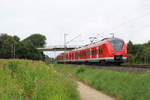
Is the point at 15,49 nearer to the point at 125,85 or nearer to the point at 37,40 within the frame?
the point at 37,40

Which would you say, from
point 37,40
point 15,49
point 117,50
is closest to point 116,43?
point 117,50

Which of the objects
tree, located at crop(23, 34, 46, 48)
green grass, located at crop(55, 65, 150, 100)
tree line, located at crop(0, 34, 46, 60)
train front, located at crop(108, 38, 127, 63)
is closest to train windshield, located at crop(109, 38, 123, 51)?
train front, located at crop(108, 38, 127, 63)

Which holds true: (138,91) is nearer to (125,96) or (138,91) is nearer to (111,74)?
(125,96)

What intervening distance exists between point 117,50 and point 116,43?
888 mm

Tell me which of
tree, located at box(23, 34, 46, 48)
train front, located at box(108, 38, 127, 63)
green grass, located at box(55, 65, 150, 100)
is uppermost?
tree, located at box(23, 34, 46, 48)

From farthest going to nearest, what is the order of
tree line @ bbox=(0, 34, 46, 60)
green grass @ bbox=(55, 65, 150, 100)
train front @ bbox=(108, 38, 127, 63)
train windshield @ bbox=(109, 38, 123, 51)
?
tree line @ bbox=(0, 34, 46, 60) < train windshield @ bbox=(109, 38, 123, 51) < train front @ bbox=(108, 38, 127, 63) < green grass @ bbox=(55, 65, 150, 100)

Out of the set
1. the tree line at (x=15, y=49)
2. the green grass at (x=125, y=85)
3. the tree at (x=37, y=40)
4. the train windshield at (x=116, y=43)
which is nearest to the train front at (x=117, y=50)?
the train windshield at (x=116, y=43)

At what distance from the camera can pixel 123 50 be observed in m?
20.9

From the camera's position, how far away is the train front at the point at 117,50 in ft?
66.7

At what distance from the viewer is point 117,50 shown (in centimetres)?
2059

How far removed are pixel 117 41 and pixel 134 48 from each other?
32.9 metres

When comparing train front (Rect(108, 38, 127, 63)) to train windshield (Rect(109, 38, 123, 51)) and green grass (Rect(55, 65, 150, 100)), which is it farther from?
green grass (Rect(55, 65, 150, 100))

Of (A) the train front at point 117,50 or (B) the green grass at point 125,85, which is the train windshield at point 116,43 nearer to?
(A) the train front at point 117,50

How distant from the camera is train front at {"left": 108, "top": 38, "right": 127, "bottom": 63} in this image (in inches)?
801
